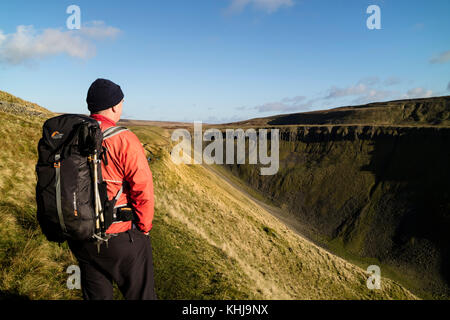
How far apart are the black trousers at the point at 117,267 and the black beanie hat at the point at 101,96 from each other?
1.87 metres

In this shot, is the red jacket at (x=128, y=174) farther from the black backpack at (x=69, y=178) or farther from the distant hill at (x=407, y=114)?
the distant hill at (x=407, y=114)

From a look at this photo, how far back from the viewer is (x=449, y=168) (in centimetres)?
7031

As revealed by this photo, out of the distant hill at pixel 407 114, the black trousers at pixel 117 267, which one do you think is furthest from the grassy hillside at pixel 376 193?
the black trousers at pixel 117 267

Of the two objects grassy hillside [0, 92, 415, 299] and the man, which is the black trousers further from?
grassy hillside [0, 92, 415, 299]

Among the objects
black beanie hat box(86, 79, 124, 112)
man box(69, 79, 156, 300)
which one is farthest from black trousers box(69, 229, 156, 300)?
black beanie hat box(86, 79, 124, 112)

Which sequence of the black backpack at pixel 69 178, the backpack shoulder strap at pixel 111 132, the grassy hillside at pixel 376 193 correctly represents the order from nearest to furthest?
the black backpack at pixel 69 178, the backpack shoulder strap at pixel 111 132, the grassy hillside at pixel 376 193

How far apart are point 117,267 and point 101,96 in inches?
95.6

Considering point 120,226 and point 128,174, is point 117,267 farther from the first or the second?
point 128,174

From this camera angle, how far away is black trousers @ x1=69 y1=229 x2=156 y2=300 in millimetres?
3326

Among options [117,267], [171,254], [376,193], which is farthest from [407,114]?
[117,267]

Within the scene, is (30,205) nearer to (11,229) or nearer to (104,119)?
(11,229)

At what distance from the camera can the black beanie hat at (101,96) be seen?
348 centimetres

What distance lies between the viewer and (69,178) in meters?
2.98

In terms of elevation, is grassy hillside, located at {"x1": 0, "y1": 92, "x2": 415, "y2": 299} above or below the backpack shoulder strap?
below
